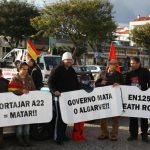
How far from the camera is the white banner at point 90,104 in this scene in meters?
9.30

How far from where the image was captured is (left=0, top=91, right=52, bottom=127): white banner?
28.6ft

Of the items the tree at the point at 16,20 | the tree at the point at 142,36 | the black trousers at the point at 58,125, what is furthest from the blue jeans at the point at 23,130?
the tree at the point at 142,36

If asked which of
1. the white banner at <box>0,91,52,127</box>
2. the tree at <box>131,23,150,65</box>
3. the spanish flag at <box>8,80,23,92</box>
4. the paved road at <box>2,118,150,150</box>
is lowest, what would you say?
the paved road at <box>2,118,150,150</box>

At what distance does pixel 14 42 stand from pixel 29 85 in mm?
48099

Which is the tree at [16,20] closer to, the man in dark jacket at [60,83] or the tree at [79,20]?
the tree at [79,20]

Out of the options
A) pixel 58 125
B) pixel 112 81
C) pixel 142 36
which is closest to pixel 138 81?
pixel 112 81

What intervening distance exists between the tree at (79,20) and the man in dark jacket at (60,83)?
1493 inches

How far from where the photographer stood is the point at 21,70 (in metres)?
9.17

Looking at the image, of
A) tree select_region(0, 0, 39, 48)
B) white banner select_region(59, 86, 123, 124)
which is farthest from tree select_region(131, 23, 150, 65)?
white banner select_region(59, 86, 123, 124)

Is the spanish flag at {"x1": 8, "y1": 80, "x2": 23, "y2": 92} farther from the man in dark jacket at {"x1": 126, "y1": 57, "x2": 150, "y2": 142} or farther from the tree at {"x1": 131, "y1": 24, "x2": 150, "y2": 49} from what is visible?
the tree at {"x1": 131, "y1": 24, "x2": 150, "y2": 49}

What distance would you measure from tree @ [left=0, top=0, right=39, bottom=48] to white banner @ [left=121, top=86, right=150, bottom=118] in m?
45.1

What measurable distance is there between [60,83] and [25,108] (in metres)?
0.95

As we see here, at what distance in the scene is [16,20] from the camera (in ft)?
180

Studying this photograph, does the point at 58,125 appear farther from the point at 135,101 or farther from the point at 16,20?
the point at 16,20
